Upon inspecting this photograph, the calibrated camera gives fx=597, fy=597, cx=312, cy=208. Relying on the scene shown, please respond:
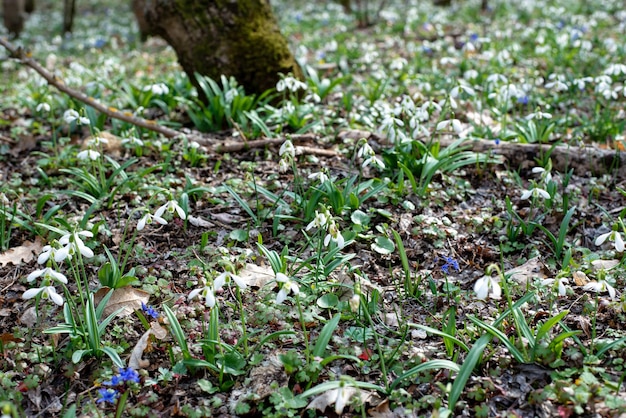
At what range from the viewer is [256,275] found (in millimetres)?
2887

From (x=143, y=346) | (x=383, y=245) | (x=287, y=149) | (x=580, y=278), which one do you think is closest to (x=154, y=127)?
(x=287, y=149)

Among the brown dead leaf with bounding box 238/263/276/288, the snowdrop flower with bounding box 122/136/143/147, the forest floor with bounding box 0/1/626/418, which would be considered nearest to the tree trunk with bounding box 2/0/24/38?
the forest floor with bounding box 0/1/626/418

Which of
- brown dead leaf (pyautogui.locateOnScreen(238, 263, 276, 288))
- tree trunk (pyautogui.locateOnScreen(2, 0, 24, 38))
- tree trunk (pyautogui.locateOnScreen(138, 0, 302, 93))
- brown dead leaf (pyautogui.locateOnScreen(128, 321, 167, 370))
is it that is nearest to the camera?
brown dead leaf (pyautogui.locateOnScreen(128, 321, 167, 370))

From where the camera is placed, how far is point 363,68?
20.7ft

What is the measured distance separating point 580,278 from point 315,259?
49.4 inches

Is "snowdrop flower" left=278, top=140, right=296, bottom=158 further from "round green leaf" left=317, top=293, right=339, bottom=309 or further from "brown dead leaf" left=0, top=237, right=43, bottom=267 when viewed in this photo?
"brown dead leaf" left=0, top=237, right=43, bottom=267

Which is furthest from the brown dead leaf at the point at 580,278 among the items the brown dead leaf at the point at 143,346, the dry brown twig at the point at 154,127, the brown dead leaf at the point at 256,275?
the brown dead leaf at the point at 143,346

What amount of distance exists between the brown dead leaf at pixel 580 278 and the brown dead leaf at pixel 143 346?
1.89m

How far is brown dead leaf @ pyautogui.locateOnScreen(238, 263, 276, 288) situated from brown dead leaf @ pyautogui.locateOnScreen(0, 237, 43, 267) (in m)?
1.10

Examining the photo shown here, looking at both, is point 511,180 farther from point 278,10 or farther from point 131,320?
point 278,10

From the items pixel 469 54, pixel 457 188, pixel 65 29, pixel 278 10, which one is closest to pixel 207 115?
pixel 457 188

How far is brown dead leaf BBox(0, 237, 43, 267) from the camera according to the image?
122 inches

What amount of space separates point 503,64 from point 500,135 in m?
2.27

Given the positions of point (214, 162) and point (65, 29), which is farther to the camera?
point (65, 29)
